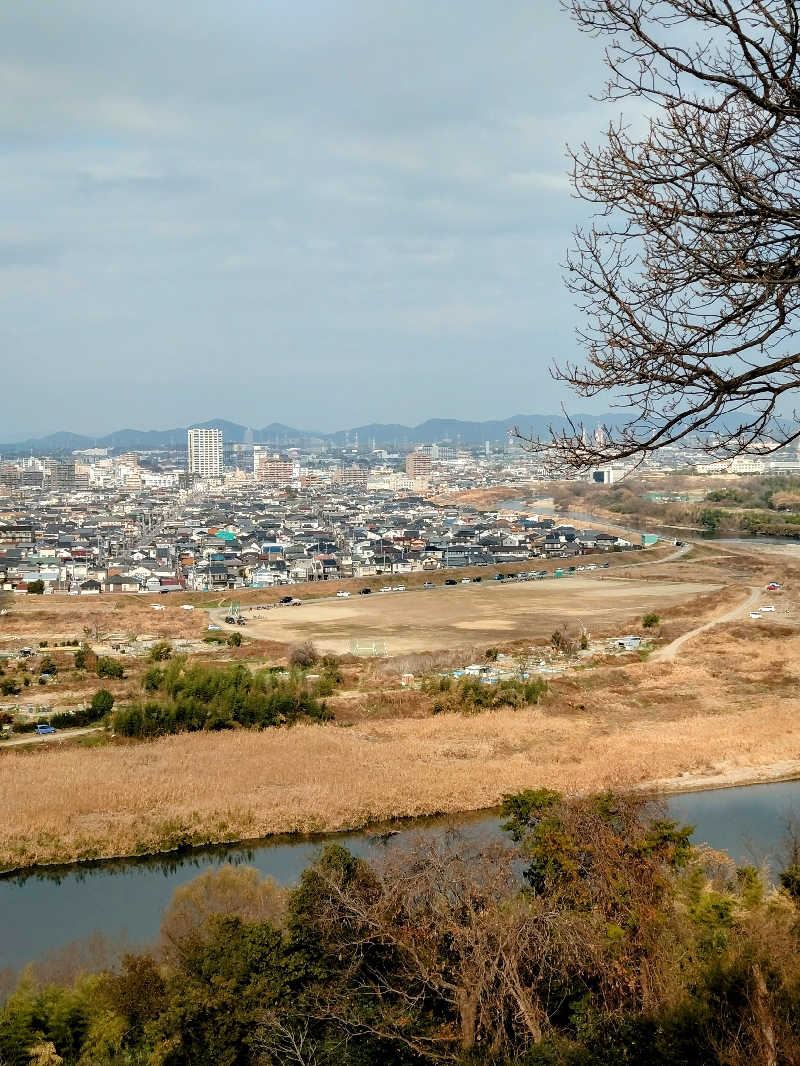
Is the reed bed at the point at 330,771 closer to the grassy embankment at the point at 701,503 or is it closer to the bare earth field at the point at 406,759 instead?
the bare earth field at the point at 406,759

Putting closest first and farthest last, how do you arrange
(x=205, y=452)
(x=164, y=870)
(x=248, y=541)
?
(x=164, y=870)
(x=248, y=541)
(x=205, y=452)

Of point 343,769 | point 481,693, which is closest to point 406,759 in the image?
point 343,769

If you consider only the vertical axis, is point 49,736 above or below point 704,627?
below

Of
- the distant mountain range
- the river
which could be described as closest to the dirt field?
the river

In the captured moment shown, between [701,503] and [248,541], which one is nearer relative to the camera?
[248,541]

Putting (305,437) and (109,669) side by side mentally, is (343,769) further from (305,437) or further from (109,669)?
(305,437)

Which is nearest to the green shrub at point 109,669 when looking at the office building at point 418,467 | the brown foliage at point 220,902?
the brown foliage at point 220,902
